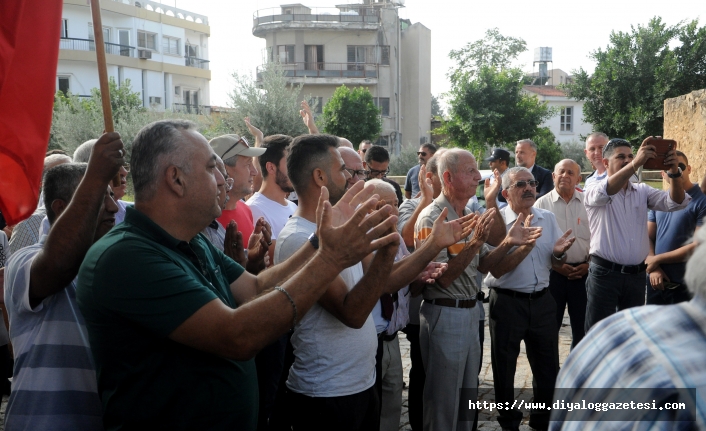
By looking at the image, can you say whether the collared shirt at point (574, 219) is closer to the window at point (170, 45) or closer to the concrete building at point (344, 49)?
the concrete building at point (344, 49)

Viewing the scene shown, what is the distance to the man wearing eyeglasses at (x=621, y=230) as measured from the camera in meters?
6.28

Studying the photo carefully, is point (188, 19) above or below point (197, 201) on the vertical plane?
above

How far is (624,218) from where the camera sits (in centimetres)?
643

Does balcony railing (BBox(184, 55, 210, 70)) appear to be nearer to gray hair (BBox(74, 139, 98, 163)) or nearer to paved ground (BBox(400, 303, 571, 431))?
paved ground (BBox(400, 303, 571, 431))

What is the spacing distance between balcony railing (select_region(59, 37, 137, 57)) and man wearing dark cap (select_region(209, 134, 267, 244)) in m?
39.9

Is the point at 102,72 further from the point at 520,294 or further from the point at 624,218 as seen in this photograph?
the point at 624,218

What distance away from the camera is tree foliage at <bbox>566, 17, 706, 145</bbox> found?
1126 inches

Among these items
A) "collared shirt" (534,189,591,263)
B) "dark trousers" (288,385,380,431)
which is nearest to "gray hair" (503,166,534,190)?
"collared shirt" (534,189,591,263)

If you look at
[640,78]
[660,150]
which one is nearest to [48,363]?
[660,150]

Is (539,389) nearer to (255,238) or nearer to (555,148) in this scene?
(255,238)

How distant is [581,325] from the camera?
6.52 metres

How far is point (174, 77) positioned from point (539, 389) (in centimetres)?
4893

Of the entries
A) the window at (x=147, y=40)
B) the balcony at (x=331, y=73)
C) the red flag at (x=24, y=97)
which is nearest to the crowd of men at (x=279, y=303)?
the red flag at (x=24, y=97)

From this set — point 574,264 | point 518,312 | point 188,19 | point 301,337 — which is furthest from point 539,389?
point 188,19
